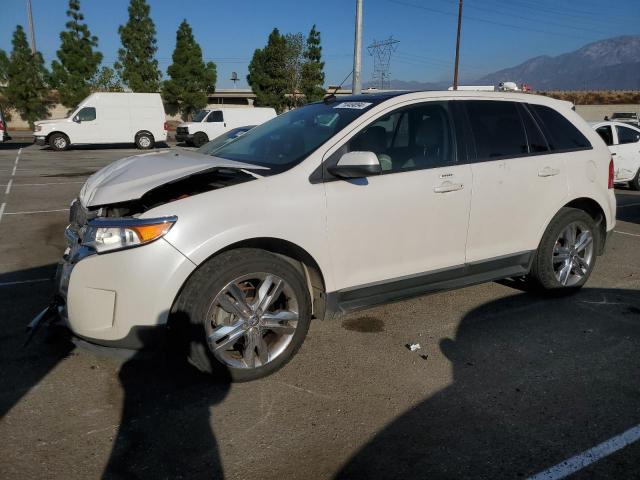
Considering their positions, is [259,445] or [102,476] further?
[259,445]

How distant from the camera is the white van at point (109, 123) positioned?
75.6 feet

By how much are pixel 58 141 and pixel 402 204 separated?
23.2 meters

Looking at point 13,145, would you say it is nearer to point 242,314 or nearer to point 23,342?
point 23,342

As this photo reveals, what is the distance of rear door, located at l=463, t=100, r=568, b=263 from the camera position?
13.6 ft

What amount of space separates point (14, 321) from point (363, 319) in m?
2.83

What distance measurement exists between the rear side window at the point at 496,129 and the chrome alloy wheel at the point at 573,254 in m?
0.95

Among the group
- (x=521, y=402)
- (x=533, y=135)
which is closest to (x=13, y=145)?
(x=533, y=135)

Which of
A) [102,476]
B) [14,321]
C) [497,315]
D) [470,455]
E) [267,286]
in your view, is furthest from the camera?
[497,315]

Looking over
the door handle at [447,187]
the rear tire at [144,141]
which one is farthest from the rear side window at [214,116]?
the door handle at [447,187]

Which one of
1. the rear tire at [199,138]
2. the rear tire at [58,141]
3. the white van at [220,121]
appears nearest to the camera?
the rear tire at [58,141]

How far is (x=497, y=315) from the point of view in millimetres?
4516

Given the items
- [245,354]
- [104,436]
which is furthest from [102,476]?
[245,354]

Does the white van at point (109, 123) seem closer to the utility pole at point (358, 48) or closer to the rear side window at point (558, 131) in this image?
the utility pole at point (358, 48)

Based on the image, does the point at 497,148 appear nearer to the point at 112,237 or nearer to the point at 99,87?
the point at 112,237
